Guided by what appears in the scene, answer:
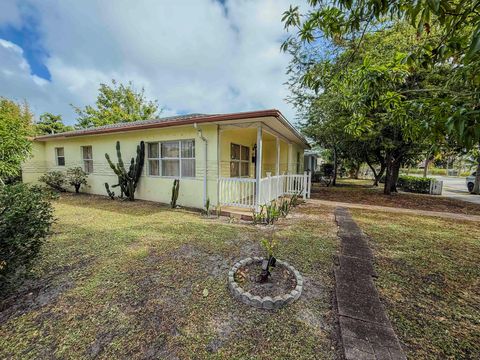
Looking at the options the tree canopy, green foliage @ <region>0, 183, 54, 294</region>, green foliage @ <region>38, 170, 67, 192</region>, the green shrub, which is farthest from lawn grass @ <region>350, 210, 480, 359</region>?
green foliage @ <region>38, 170, 67, 192</region>

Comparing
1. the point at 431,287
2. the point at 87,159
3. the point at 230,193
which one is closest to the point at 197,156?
the point at 230,193

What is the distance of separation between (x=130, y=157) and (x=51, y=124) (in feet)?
75.3

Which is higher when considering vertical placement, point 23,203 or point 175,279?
point 23,203

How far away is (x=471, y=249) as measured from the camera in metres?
4.03

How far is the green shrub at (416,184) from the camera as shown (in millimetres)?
12984

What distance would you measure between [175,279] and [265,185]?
414 centimetres

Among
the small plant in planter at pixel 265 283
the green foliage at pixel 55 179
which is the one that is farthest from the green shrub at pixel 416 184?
the green foliage at pixel 55 179

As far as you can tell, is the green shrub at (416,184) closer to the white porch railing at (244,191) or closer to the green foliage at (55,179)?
the white porch railing at (244,191)

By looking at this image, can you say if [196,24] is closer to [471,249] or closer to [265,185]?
[265,185]

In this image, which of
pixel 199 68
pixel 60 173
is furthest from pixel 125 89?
pixel 60 173

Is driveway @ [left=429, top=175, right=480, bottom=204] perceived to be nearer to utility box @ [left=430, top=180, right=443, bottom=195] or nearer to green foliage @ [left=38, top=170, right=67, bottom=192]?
utility box @ [left=430, top=180, right=443, bottom=195]

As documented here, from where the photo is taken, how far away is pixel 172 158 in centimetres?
754

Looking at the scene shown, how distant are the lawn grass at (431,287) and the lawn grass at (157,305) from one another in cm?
73

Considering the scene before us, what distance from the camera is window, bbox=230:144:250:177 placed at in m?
7.72
